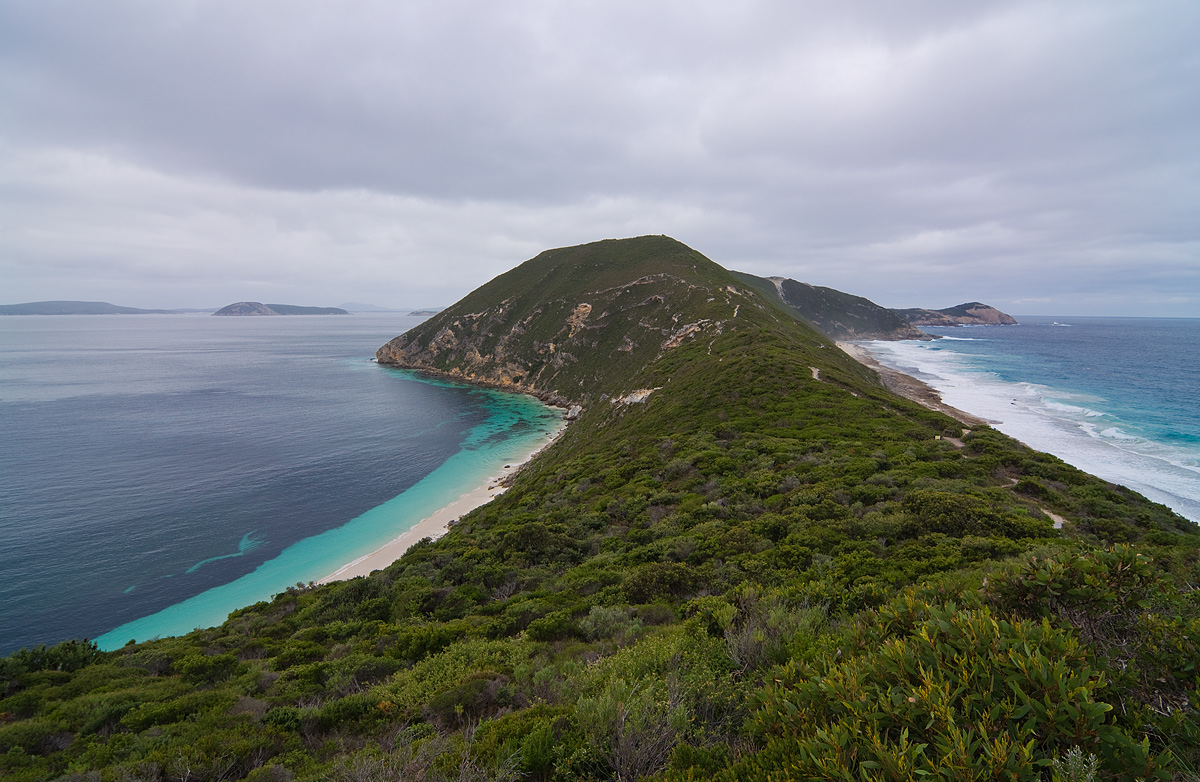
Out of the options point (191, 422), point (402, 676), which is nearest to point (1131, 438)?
point (402, 676)

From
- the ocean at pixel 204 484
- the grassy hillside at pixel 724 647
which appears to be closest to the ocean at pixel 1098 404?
the grassy hillside at pixel 724 647

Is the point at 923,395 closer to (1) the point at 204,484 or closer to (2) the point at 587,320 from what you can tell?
(2) the point at 587,320

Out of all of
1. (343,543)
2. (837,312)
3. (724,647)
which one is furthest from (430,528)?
(837,312)

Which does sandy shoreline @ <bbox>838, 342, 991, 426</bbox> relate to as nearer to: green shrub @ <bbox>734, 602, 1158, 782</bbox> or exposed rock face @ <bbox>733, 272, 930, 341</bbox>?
green shrub @ <bbox>734, 602, 1158, 782</bbox>

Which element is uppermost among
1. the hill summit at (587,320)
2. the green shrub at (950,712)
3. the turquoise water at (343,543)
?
the hill summit at (587,320)

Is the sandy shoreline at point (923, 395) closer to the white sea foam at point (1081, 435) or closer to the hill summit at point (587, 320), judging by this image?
the white sea foam at point (1081, 435)
